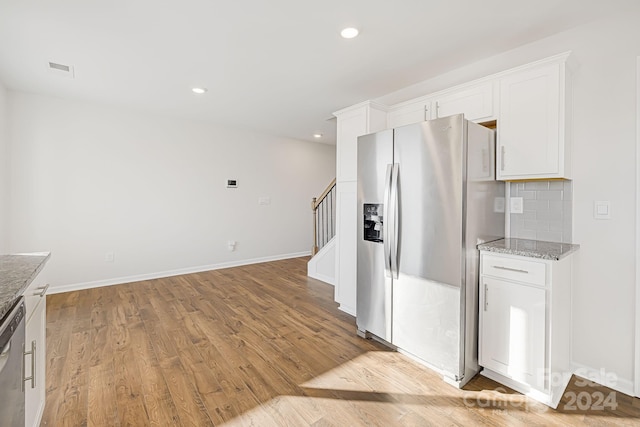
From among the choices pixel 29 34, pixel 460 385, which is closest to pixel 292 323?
pixel 460 385

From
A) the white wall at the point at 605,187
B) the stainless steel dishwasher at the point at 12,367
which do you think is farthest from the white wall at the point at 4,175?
the white wall at the point at 605,187

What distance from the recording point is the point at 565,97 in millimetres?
2029

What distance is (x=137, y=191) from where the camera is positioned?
4516 mm

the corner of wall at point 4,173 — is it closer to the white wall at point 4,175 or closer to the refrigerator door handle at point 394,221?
the white wall at point 4,175

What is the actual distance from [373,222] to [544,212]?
1335mm

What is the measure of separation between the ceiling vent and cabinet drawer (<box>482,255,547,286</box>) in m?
4.23

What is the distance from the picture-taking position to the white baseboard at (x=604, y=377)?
198 centimetres

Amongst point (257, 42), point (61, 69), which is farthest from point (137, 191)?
point (257, 42)

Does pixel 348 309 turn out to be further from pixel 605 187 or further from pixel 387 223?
pixel 605 187

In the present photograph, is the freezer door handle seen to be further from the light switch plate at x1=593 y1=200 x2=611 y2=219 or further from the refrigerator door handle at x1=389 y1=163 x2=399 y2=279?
the light switch plate at x1=593 y1=200 x2=611 y2=219

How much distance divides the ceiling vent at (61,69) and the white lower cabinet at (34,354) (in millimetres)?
2440

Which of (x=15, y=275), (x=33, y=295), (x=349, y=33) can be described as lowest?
(x=33, y=295)

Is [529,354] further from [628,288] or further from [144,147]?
[144,147]

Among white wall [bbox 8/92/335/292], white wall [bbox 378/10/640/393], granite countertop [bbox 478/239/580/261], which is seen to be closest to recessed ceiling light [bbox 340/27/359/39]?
white wall [bbox 378/10/640/393]
